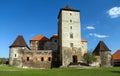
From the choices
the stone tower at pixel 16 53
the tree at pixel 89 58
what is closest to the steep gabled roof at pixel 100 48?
the tree at pixel 89 58

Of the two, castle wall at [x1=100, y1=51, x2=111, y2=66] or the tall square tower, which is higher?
the tall square tower

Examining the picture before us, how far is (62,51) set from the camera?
52812 millimetres

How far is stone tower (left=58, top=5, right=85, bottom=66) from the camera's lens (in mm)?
52844

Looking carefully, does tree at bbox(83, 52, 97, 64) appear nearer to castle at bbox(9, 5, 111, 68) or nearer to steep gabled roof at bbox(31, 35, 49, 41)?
castle at bbox(9, 5, 111, 68)

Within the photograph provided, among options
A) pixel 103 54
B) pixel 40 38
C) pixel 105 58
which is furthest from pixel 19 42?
pixel 105 58

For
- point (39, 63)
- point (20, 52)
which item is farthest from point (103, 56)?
point (20, 52)

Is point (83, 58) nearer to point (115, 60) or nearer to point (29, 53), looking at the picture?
point (29, 53)

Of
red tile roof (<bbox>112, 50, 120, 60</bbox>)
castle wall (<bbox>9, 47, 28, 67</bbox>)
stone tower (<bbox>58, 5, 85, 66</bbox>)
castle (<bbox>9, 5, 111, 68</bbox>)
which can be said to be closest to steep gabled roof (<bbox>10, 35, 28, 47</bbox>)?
castle (<bbox>9, 5, 111, 68</bbox>)

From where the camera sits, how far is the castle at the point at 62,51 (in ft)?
174

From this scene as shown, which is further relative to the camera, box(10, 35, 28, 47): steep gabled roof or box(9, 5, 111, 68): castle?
box(10, 35, 28, 47): steep gabled roof

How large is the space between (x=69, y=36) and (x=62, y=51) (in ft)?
13.3

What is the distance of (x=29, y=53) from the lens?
54281mm

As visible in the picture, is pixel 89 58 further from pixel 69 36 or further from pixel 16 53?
pixel 16 53

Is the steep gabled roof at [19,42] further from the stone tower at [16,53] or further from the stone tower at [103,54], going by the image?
the stone tower at [103,54]
